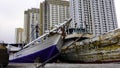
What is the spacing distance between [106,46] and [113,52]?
3.03 feet

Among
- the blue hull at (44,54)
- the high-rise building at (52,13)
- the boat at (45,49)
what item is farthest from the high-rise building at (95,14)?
the blue hull at (44,54)

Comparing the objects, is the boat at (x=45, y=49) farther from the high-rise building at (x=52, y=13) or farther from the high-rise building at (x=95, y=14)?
the high-rise building at (x=52, y=13)

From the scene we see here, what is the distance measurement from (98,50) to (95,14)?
28594mm

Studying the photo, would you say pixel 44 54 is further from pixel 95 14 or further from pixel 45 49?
pixel 95 14

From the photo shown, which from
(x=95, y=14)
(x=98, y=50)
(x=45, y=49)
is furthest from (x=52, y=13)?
(x=98, y=50)

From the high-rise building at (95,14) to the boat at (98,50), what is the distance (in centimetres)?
1638

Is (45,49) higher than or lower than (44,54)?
higher

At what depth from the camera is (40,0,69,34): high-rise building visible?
4750 centimetres

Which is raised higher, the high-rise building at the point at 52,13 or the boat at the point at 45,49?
the high-rise building at the point at 52,13

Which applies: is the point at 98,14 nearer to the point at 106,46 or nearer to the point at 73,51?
Result: the point at 73,51

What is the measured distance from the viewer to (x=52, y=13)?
178ft

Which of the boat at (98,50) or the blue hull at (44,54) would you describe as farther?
the blue hull at (44,54)

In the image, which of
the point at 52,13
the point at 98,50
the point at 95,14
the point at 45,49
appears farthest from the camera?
the point at 52,13

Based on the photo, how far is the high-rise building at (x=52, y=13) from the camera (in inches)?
1870
